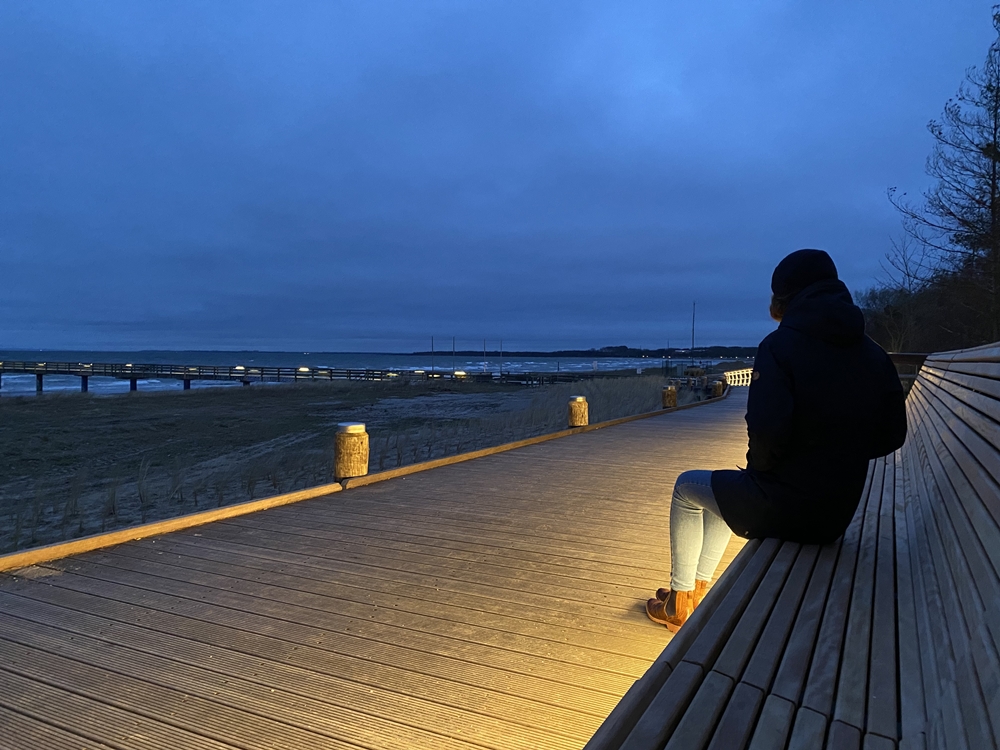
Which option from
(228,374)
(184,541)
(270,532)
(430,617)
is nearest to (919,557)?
(430,617)

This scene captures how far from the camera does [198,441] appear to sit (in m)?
17.1

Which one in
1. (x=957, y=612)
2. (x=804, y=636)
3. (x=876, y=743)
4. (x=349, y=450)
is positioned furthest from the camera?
(x=349, y=450)

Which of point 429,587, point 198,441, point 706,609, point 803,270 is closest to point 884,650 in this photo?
point 706,609

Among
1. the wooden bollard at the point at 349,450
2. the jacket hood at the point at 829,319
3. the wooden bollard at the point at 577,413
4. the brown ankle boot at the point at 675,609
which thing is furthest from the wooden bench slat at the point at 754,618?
the wooden bollard at the point at 577,413

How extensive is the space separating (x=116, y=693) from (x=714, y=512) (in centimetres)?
249

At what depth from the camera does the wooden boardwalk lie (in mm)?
2160

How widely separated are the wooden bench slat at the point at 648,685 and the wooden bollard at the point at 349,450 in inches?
175

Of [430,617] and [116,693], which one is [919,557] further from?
[116,693]

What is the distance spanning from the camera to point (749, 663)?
5.19ft

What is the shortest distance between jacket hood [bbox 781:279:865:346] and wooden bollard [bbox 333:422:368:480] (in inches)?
176

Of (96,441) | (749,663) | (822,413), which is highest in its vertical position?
(822,413)

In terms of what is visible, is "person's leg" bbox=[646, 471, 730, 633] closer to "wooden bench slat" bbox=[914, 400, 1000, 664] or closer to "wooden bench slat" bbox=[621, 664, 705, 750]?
"wooden bench slat" bbox=[914, 400, 1000, 664]

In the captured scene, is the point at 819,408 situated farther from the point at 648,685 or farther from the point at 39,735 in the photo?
the point at 39,735

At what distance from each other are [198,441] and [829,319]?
58.7 ft
